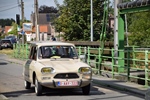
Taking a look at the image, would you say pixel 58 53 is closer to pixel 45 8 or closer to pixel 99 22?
pixel 99 22

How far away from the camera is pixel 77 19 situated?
41.8m

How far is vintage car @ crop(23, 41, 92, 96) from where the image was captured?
12.1 m

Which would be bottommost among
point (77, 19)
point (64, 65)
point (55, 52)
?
point (64, 65)

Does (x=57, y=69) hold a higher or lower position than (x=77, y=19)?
lower

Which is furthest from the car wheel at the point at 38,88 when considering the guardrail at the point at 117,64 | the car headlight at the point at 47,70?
the guardrail at the point at 117,64

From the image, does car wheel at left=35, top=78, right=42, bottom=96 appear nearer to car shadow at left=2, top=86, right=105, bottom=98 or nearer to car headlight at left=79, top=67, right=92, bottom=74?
car shadow at left=2, top=86, right=105, bottom=98

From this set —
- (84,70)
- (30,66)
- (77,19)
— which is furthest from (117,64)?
(77,19)

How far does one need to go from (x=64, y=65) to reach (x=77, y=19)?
29477mm

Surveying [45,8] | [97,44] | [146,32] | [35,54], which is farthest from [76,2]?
[45,8]

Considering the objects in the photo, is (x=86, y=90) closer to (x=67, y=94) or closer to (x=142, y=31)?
(x=67, y=94)

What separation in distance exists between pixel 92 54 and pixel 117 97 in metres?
8.49

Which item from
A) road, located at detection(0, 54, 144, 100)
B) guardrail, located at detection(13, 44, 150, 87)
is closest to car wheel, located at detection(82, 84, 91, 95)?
road, located at detection(0, 54, 144, 100)

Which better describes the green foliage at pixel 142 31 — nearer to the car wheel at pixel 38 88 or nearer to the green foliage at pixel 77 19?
the green foliage at pixel 77 19

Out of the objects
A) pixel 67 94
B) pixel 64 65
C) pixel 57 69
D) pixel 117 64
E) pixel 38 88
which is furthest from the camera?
pixel 117 64
